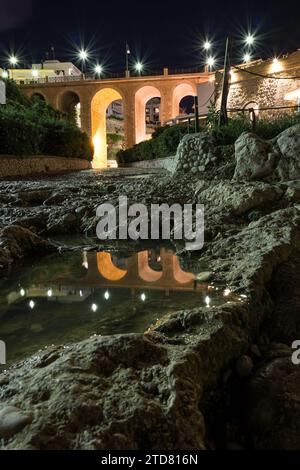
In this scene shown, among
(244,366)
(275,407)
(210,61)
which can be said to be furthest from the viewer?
(210,61)

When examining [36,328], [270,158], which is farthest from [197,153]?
[36,328]

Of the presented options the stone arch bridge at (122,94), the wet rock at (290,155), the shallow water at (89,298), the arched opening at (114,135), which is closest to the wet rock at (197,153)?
the wet rock at (290,155)

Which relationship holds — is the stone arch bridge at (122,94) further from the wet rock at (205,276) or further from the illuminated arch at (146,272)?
the wet rock at (205,276)

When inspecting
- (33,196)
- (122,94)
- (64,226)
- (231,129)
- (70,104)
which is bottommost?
(64,226)

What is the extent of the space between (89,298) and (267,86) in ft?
87.6

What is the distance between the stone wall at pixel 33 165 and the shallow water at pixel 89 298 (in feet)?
33.1

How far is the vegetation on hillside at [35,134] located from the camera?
14.3m

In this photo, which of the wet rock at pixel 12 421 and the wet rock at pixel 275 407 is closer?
the wet rock at pixel 12 421

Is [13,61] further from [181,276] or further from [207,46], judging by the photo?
[181,276]

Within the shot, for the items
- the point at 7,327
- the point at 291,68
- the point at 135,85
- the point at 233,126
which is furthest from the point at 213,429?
the point at 135,85

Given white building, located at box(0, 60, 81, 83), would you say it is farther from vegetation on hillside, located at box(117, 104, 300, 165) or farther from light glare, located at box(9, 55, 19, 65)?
vegetation on hillside, located at box(117, 104, 300, 165)

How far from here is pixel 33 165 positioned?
1582cm

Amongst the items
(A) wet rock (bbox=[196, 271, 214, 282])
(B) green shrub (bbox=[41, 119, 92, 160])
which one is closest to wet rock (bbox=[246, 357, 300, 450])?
(A) wet rock (bbox=[196, 271, 214, 282])
